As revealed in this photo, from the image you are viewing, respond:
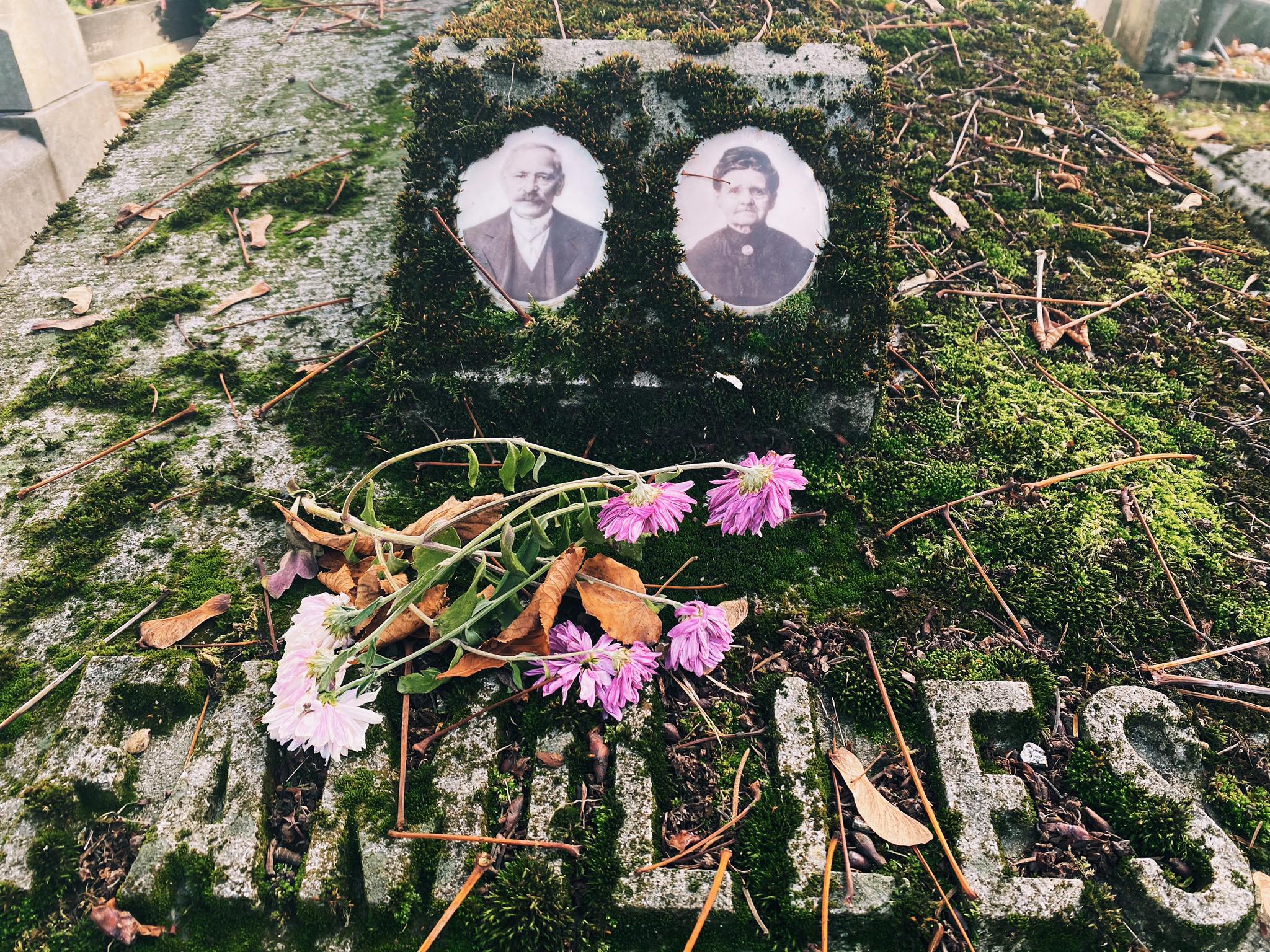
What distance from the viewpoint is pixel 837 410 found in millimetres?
3434

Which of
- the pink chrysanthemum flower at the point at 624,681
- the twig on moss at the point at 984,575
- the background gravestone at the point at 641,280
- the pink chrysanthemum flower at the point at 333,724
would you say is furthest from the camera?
the background gravestone at the point at 641,280

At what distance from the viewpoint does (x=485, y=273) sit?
3496mm

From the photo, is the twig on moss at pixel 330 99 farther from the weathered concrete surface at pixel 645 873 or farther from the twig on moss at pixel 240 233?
the weathered concrete surface at pixel 645 873

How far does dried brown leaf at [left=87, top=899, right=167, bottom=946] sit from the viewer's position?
2201 mm

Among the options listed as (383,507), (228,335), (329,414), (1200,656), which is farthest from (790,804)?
(228,335)

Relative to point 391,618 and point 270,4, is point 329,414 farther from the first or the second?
point 270,4

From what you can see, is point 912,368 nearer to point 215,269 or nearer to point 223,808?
point 223,808

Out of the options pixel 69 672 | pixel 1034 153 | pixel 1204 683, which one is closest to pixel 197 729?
pixel 69 672

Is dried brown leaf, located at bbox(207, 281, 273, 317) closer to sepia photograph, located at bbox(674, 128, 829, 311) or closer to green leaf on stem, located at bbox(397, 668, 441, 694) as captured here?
sepia photograph, located at bbox(674, 128, 829, 311)

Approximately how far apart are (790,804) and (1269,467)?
106 inches

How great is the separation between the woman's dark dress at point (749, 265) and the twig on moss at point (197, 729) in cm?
244

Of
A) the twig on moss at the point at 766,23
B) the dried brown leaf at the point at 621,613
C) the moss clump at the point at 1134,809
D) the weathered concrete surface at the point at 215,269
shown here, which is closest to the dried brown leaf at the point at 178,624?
the weathered concrete surface at the point at 215,269

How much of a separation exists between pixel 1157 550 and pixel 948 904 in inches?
68.0

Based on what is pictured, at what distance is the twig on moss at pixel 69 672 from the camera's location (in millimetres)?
2592
